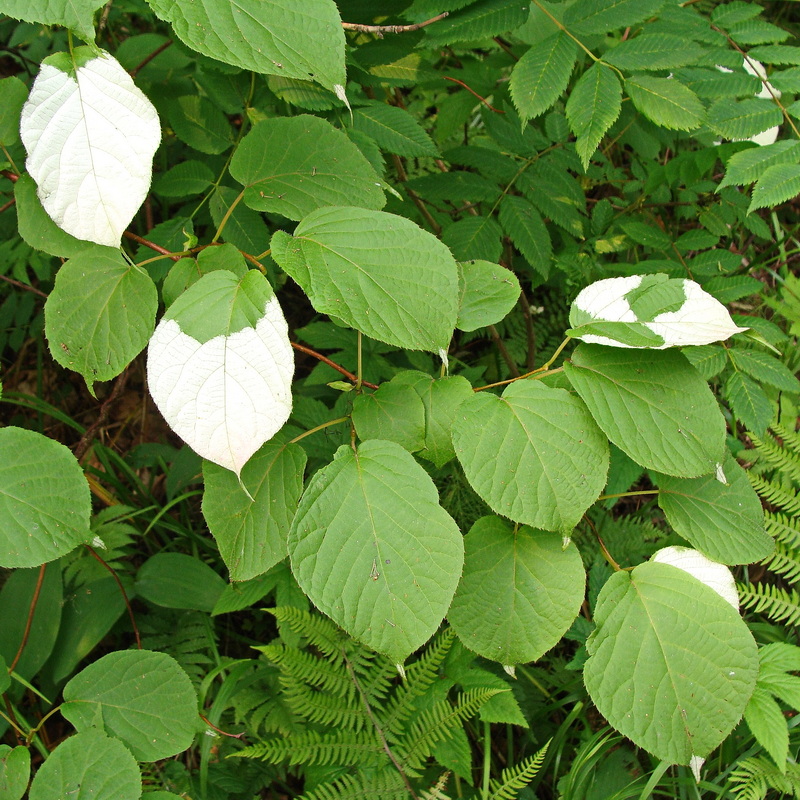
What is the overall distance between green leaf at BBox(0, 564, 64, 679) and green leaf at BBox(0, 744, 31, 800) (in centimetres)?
48

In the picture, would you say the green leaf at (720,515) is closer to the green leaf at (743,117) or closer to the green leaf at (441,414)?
the green leaf at (441,414)

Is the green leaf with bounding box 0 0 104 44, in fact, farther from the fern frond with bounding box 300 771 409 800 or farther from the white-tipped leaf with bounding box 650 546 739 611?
the fern frond with bounding box 300 771 409 800

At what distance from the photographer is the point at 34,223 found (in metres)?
1.01

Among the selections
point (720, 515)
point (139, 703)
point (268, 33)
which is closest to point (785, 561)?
point (720, 515)

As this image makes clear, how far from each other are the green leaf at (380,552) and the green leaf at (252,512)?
11 cm

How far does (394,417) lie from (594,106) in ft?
2.65

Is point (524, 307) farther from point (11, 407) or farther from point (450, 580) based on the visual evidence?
point (11, 407)

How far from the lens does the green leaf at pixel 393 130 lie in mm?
1461

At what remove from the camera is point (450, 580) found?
0.93 m

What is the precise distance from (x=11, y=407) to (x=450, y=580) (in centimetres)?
194

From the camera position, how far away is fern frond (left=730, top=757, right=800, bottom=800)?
1392mm

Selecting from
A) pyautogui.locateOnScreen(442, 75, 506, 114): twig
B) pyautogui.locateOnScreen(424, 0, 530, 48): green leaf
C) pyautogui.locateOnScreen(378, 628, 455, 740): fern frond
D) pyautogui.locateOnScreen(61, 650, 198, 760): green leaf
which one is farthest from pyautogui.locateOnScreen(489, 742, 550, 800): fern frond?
pyautogui.locateOnScreen(442, 75, 506, 114): twig

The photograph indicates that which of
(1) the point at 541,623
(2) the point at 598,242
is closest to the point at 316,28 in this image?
(1) the point at 541,623

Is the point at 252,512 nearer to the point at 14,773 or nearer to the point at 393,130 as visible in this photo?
the point at 14,773
